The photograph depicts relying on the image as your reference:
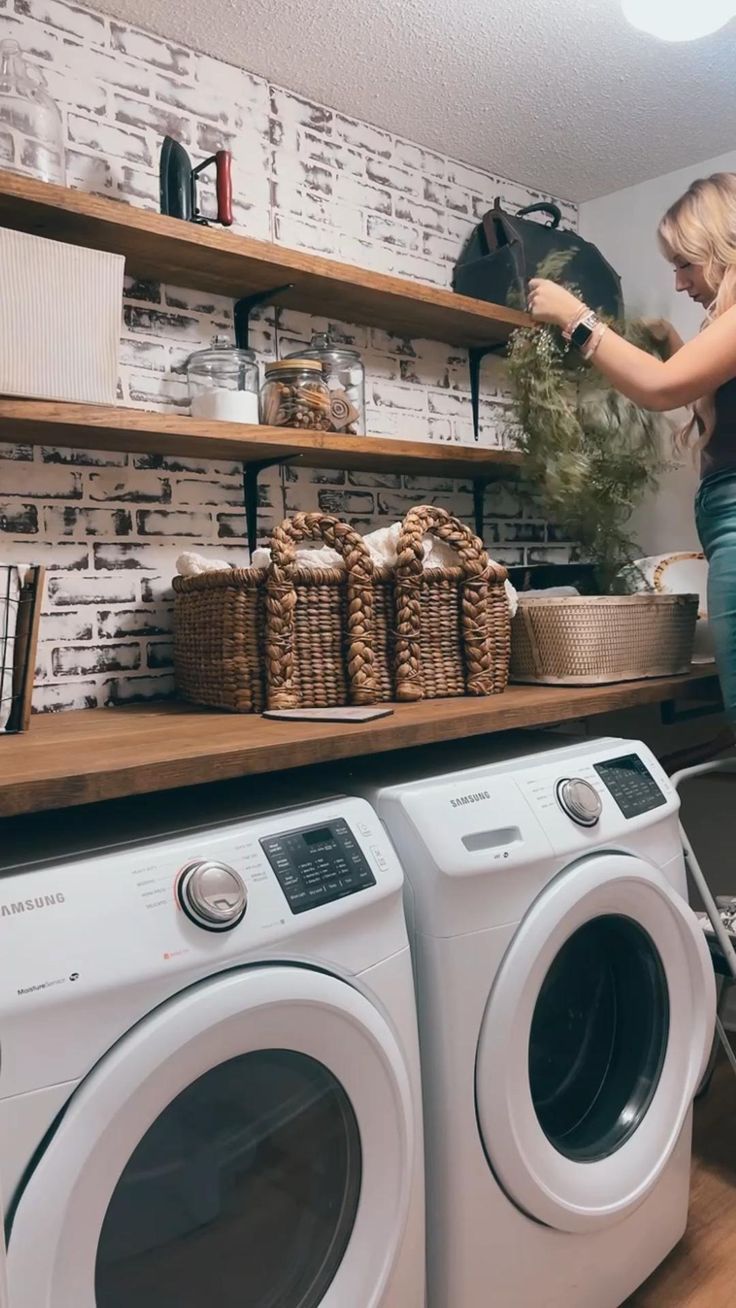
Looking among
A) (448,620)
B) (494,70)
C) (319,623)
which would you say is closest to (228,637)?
(319,623)

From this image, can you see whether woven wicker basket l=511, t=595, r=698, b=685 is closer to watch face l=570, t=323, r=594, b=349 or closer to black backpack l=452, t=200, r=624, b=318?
watch face l=570, t=323, r=594, b=349

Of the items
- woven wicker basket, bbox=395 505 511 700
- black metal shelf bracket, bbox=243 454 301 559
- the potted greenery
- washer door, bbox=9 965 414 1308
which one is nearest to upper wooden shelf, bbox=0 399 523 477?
black metal shelf bracket, bbox=243 454 301 559

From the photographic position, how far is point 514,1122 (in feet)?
4.16

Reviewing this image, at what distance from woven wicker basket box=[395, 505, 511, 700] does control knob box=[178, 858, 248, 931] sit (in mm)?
691

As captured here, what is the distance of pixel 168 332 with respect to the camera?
76.3 inches

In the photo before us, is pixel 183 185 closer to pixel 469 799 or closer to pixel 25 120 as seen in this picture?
pixel 25 120

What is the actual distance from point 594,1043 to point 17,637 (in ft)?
3.65

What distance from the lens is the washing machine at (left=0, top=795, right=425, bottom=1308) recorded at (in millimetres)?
860

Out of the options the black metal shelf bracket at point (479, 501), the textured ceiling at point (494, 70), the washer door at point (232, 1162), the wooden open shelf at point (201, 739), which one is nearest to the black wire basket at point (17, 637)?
the wooden open shelf at point (201, 739)

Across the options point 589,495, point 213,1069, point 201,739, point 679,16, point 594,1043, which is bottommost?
point 594,1043

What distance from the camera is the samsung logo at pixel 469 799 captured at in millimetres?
1323

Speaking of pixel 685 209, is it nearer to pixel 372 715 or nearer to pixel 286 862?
pixel 372 715

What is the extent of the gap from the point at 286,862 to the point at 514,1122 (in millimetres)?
508

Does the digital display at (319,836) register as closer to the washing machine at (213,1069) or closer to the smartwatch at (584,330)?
the washing machine at (213,1069)
